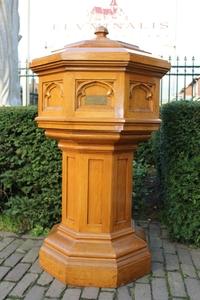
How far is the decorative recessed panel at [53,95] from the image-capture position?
9.30 feet

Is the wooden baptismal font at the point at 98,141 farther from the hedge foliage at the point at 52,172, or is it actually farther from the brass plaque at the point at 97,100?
the hedge foliage at the point at 52,172

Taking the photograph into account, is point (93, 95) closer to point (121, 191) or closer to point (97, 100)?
point (97, 100)

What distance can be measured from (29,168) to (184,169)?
5.27 feet

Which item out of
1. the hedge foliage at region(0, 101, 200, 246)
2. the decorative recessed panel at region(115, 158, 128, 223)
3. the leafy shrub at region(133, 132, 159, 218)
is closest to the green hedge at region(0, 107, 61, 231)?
the hedge foliage at region(0, 101, 200, 246)

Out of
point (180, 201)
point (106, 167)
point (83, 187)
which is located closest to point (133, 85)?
point (106, 167)

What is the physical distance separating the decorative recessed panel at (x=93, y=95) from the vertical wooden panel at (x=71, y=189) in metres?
0.51

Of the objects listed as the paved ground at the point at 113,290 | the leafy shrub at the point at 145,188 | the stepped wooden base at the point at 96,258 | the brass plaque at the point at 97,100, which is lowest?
the paved ground at the point at 113,290

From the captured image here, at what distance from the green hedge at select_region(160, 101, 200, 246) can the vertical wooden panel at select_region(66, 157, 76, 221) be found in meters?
1.07

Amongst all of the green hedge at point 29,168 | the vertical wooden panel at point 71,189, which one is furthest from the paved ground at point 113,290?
the vertical wooden panel at point 71,189

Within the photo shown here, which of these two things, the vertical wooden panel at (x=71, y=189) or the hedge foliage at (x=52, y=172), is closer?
the vertical wooden panel at (x=71, y=189)

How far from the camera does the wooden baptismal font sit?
2.68m

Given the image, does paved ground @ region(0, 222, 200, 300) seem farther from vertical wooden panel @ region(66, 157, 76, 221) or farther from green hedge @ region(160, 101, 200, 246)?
vertical wooden panel @ region(66, 157, 76, 221)

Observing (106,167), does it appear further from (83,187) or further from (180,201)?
(180,201)

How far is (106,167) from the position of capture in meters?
2.92
